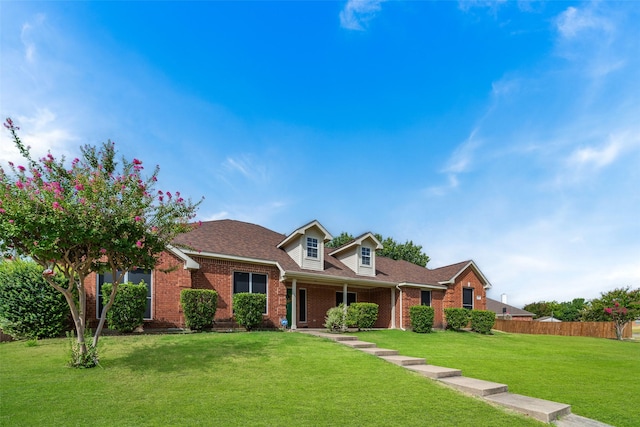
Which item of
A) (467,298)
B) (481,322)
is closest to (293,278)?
(481,322)

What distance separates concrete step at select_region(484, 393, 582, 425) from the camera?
654 centimetres

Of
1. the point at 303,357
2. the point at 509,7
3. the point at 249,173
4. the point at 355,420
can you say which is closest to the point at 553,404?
the point at 355,420

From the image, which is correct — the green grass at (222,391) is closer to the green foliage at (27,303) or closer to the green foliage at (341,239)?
the green foliage at (27,303)

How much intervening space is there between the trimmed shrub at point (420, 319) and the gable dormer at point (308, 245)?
5.81 meters

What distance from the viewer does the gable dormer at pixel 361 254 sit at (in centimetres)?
2352

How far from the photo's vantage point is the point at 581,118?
1328cm

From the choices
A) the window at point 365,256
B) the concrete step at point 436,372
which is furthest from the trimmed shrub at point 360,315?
the concrete step at point 436,372

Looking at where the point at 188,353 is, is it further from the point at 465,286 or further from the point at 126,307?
the point at 465,286

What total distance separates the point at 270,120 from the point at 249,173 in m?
2.63

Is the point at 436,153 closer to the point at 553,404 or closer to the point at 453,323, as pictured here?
Result: the point at 553,404

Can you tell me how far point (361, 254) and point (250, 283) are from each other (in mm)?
7775

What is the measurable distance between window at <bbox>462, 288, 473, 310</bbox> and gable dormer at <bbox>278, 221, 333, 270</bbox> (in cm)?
1161

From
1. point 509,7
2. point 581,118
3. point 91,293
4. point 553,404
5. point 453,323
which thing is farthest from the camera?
point 453,323

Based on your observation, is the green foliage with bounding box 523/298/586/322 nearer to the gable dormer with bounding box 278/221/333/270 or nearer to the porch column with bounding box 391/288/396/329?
the porch column with bounding box 391/288/396/329
